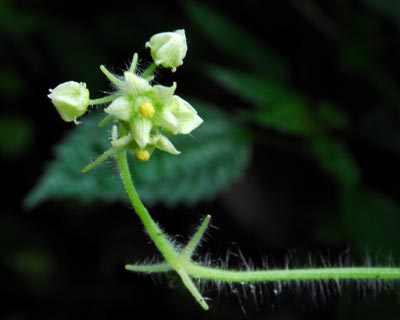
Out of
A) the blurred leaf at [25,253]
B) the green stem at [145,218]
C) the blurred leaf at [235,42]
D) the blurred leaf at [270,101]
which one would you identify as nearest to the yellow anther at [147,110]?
the green stem at [145,218]

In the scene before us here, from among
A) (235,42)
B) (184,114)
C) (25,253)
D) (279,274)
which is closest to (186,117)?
(184,114)

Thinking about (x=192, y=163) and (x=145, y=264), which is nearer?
(x=145, y=264)

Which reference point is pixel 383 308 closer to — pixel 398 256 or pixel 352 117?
pixel 398 256

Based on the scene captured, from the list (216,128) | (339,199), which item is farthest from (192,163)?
(339,199)

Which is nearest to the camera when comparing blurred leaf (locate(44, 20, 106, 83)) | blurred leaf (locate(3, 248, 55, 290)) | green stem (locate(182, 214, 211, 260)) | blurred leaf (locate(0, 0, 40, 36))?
green stem (locate(182, 214, 211, 260))

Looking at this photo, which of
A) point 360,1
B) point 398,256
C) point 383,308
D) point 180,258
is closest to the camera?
point 180,258

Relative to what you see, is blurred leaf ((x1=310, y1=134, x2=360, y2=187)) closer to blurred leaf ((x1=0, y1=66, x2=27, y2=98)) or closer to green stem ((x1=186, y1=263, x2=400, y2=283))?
green stem ((x1=186, y1=263, x2=400, y2=283))

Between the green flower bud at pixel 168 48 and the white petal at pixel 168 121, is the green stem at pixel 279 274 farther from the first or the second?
the green flower bud at pixel 168 48

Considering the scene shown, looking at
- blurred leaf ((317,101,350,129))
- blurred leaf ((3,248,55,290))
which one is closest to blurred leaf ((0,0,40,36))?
blurred leaf ((3,248,55,290))
